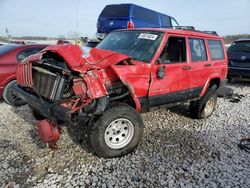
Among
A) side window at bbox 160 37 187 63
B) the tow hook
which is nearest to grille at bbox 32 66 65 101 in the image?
the tow hook

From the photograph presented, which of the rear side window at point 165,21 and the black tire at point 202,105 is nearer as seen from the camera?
the black tire at point 202,105

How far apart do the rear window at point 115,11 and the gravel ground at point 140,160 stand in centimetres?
683

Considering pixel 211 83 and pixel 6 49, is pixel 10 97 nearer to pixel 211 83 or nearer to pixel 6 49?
pixel 6 49

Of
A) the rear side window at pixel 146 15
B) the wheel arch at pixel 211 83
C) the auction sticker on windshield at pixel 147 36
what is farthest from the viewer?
the rear side window at pixel 146 15

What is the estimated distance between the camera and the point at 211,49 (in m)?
5.32

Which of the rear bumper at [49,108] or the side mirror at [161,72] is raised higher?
the side mirror at [161,72]

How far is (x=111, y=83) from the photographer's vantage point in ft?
11.6

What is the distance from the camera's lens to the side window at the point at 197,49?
4.69 m

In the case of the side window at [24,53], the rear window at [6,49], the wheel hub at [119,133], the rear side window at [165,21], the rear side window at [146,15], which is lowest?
the wheel hub at [119,133]

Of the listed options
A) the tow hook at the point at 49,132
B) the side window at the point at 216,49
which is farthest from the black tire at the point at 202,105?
the tow hook at the point at 49,132

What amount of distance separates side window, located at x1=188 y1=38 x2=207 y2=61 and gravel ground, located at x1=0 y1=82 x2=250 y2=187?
4.79 feet

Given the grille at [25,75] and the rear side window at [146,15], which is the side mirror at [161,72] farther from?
the rear side window at [146,15]

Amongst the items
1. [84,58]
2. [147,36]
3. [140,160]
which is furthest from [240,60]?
[84,58]

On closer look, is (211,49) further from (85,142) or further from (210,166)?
(85,142)
